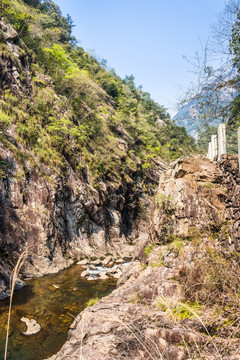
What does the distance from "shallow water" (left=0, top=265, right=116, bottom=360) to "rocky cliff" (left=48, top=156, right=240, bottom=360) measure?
29.6 inches

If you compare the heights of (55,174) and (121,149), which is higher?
(121,149)

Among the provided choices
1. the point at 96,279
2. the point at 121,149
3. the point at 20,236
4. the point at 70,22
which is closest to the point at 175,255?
the point at 96,279

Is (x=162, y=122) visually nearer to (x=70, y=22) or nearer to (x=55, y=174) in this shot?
(x=70, y=22)

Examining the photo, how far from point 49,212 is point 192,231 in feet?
30.9

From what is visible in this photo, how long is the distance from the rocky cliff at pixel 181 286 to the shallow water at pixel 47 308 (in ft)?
2.47

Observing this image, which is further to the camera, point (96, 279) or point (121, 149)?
point (121, 149)

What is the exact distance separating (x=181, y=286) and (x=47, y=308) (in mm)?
5542

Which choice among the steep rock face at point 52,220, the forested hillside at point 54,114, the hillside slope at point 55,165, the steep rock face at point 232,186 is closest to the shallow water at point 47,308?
the hillside slope at point 55,165

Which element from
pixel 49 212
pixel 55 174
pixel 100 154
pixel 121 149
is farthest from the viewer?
pixel 121 149

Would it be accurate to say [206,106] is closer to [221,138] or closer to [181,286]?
[221,138]

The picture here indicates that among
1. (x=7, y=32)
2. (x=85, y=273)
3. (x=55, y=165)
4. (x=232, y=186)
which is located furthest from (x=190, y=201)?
(x=7, y=32)

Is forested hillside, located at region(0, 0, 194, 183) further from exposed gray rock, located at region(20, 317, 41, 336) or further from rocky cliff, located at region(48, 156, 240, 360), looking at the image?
exposed gray rock, located at region(20, 317, 41, 336)

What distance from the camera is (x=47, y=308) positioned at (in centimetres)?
823

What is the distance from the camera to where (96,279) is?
1190cm
